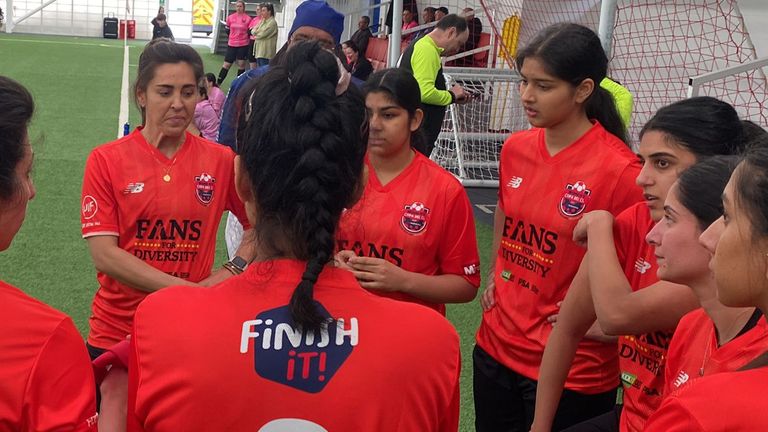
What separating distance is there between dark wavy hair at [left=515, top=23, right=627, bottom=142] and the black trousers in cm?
90

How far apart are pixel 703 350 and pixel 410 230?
3.78ft

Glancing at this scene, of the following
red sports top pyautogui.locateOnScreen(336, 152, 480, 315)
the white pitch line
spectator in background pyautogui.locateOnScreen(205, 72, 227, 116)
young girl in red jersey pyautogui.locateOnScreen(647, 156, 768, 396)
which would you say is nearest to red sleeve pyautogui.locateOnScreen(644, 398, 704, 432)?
young girl in red jersey pyautogui.locateOnScreen(647, 156, 768, 396)

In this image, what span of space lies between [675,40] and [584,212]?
5.76m

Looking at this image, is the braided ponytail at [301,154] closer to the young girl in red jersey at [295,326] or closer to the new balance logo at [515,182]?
the young girl in red jersey at [295,326]

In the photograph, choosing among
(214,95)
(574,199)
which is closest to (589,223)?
(574,199)

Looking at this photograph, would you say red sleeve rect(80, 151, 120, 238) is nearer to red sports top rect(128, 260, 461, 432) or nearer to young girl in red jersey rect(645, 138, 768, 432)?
red sports top rect(128, 260, 461, 432)

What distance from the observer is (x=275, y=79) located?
4.81 feet

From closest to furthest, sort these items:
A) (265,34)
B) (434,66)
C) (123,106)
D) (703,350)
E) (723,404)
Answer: (723,404) < (703,350) < (434,66) < (123,106) < (265,34)

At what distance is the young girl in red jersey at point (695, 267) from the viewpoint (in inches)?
71.9

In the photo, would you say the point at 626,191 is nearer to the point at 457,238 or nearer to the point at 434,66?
the point at 457,238

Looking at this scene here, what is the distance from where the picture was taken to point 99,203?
279cm

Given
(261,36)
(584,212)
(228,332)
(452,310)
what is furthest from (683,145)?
(261,36)

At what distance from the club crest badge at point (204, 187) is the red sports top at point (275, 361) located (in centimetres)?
155

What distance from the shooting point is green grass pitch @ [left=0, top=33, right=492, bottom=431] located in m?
5.38
